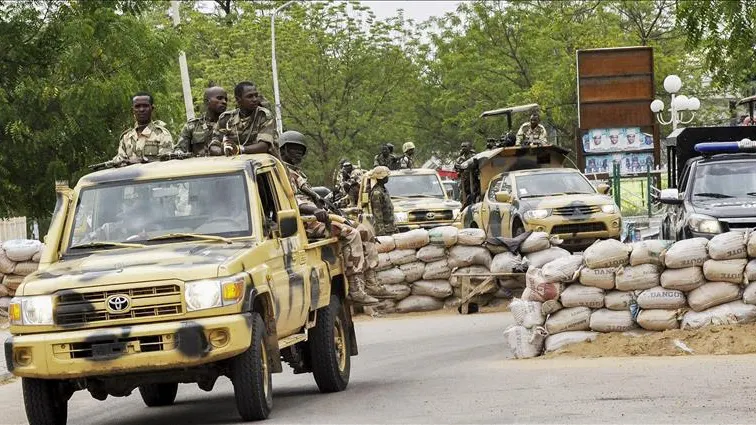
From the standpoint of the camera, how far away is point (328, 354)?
12.9 metres

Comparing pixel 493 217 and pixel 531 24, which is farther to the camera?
pixel 531 24

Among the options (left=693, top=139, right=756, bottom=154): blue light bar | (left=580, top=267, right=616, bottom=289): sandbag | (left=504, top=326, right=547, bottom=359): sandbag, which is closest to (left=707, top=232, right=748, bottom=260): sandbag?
(left=580, top=267, right=616, bottom=289): sandbag

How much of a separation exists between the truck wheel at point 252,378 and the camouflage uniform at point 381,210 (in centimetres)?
1669

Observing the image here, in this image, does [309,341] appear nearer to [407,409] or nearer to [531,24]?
[407,409]

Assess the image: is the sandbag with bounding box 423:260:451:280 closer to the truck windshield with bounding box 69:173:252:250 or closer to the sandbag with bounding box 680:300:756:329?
the sandbag with bounding box 680:300:756:329

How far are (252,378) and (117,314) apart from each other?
103 cm

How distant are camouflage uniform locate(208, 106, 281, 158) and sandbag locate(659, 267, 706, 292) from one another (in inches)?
174

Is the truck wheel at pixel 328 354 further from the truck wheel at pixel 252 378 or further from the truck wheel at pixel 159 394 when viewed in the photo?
the truck wheel at pixel 252 378

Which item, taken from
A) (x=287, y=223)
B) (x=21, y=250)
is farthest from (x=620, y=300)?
(x=21, y=250)

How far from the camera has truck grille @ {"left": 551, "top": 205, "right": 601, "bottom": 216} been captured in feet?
84.3

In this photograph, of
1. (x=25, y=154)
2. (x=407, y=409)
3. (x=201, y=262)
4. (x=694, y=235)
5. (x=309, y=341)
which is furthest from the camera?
(x=25, y=154)

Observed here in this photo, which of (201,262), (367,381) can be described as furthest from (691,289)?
(201,262)

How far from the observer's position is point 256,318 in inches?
426

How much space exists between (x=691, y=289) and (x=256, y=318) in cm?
641
